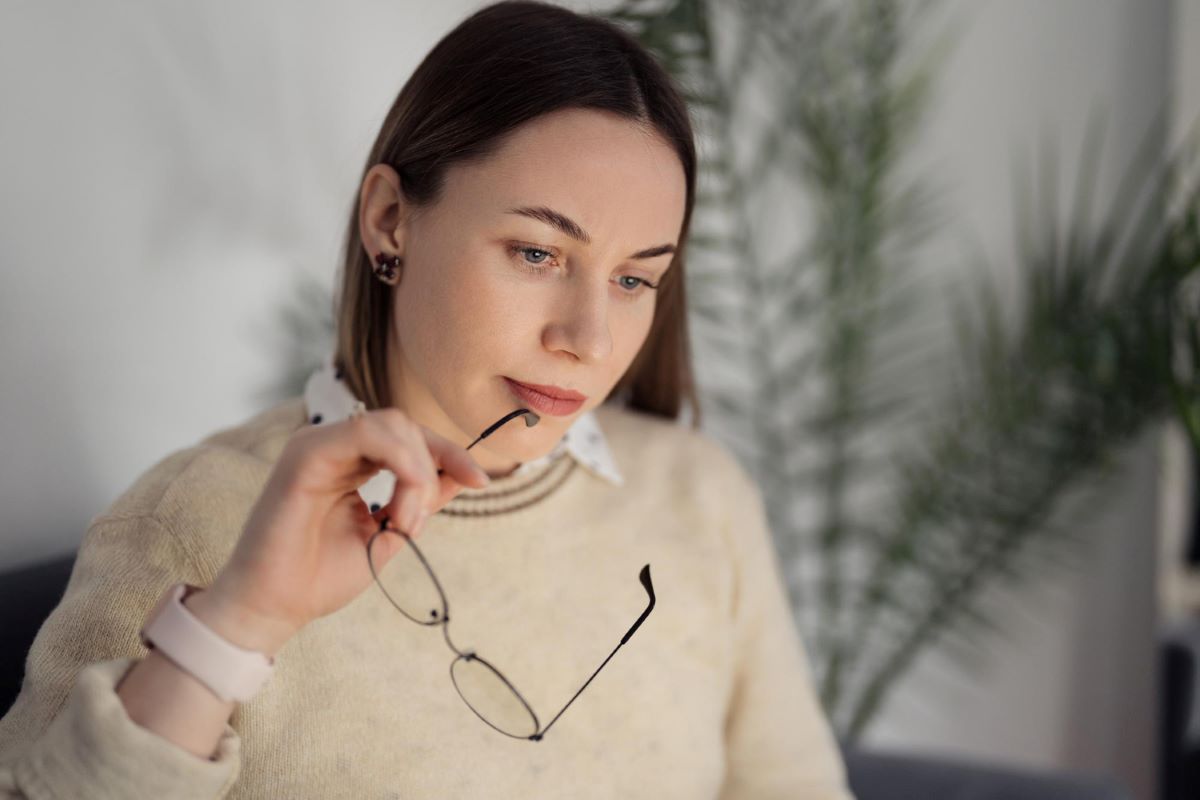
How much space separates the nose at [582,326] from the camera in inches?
35.6

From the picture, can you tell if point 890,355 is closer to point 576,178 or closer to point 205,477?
point 576,178

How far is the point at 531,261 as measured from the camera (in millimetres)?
914

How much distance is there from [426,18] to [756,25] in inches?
21.0

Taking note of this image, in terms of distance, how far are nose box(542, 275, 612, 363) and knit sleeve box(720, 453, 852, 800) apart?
442mm

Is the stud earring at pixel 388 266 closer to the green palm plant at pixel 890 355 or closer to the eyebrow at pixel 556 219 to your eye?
the eyebrow at pixel 556 219

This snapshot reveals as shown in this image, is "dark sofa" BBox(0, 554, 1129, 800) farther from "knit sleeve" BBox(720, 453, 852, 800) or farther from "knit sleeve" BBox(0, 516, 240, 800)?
"knit sleeve" BBox(0, 516, 240, 800)

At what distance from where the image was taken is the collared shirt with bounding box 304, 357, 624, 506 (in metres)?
1.03

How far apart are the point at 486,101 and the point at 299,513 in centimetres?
42

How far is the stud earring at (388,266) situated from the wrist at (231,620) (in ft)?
1.21

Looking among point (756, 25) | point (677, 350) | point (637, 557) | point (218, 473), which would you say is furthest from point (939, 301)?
point (218, 473)

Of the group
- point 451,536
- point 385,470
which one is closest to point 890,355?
point 451,536

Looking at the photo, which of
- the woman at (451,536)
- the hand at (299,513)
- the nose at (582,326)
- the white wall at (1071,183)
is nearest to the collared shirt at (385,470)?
the woman at (451,536)

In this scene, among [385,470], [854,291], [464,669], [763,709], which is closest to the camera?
[385,470]

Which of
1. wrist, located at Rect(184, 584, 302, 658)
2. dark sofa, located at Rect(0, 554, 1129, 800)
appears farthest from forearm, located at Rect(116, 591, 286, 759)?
dark sofa, located at Rect(0, 554, 1129, 800)
